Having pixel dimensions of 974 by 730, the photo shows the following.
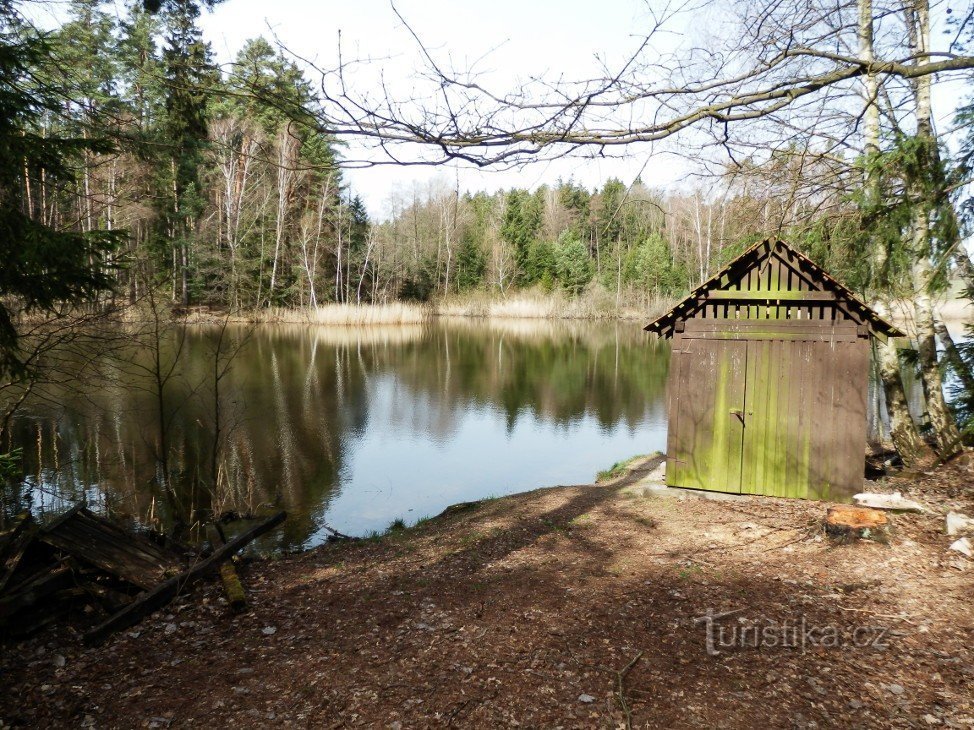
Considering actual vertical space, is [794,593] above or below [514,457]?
above

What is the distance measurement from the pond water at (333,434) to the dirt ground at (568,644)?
14.1ft

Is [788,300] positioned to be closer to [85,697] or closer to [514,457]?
[85,697]

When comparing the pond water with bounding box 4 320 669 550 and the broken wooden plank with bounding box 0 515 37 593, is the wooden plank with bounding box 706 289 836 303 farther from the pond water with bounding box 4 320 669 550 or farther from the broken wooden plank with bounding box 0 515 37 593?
the broken wooden plank with bounding box 0 515 37 593

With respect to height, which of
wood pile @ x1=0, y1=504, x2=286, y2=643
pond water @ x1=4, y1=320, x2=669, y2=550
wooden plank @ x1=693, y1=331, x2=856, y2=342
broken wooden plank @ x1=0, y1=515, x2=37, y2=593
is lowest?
pond water @ x1=4, y1=320, x2=669, y2=550

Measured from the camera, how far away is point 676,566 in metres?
5.90

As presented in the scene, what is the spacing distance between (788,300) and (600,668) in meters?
5.36

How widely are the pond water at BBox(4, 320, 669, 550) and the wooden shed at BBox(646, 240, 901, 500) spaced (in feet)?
18.7

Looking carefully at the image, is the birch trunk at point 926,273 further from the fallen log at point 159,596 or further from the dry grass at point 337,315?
the dry grass at point 337,315

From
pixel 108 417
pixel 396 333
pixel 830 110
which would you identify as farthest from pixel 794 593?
pixel 396 333

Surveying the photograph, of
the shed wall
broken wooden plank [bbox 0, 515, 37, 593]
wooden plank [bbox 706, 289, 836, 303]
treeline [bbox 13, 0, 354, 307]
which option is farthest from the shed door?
broken wooden plank [bbox 0, 515, 37, 593]

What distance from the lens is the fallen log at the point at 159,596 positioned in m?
5.07

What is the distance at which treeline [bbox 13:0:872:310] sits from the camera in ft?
13.0

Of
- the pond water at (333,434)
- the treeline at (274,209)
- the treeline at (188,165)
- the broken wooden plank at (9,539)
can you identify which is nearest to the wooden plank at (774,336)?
the treeline at (274,209)

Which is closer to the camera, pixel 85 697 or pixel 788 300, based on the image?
pixel 85 697
